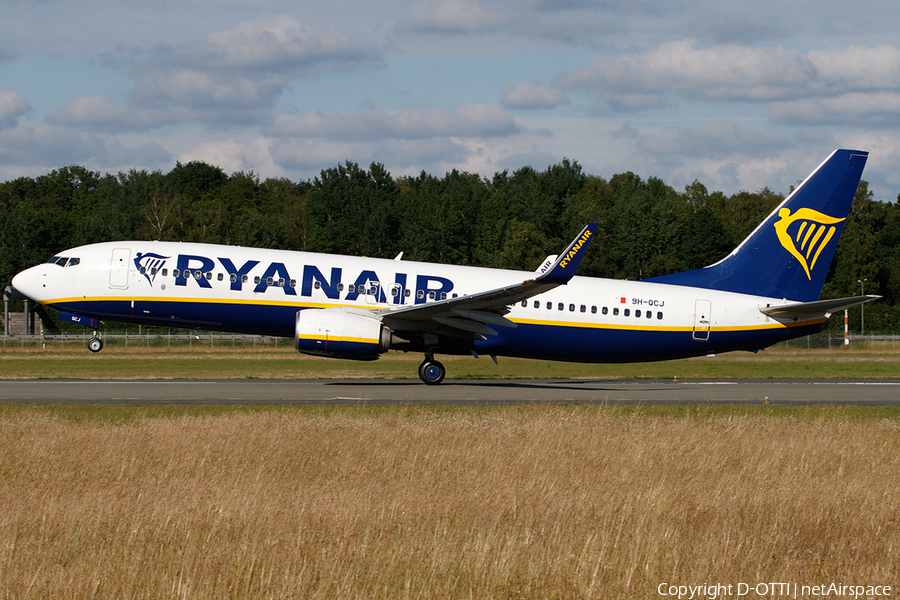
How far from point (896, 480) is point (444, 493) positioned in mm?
6860

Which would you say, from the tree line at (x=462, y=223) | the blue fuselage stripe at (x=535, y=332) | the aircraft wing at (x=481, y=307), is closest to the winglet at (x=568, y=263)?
the aircraft wing at (x=481, y=307)

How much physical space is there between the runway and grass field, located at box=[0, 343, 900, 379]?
366cm

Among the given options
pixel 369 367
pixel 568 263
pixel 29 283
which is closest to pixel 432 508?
pixel 568 263

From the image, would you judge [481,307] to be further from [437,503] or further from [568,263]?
[437,503]

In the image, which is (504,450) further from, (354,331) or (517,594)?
(354,331)

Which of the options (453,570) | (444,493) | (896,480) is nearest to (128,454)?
(444,493)

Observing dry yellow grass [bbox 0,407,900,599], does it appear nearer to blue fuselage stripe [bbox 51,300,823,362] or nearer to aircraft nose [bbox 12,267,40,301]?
blue fuselage stripe [bbox 51,300,823,362]

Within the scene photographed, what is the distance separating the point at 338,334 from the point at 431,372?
162 inches

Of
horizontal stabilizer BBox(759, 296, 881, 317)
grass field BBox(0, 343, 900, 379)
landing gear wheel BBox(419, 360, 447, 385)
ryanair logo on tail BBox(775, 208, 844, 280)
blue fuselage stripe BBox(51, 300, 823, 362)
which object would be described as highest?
ryanair logo on tail BBox(775, 208, 844, 280)

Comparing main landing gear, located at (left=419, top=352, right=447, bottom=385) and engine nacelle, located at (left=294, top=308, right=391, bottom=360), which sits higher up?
engine nacelle, located at (left=294, top=308, right=391, bottom=360)

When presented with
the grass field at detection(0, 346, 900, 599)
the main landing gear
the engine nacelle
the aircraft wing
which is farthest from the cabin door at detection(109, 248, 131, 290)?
the main landing gear

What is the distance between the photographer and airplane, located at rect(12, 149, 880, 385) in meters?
26.9

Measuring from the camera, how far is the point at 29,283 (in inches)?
1133

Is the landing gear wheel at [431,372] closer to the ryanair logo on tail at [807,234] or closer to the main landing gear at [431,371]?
the main landing gear at [431,371]
